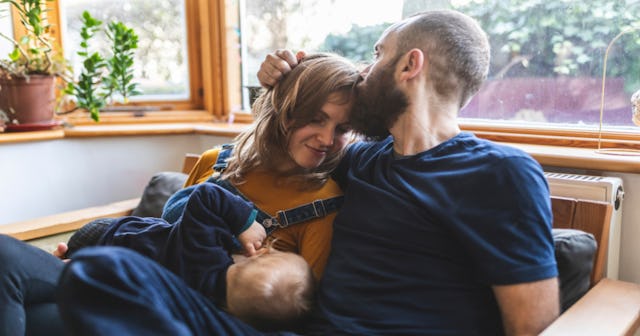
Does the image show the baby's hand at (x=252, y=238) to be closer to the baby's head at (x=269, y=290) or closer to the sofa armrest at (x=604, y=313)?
the baby's head at (x=269, y=290)

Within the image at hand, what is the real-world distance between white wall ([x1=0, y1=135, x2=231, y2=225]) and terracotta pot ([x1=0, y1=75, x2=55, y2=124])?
0.13 meters

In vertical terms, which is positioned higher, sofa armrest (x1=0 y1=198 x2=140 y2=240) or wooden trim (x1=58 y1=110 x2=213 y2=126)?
wooden trim (x1=58 y1=110 x2=213 y2=126)

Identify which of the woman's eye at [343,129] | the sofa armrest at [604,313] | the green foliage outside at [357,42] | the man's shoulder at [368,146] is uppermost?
the green foliage outside at [357,42]

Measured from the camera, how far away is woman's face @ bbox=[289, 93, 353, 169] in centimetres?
153

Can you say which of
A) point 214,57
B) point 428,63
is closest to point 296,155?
point 428,63

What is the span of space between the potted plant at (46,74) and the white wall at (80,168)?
14 centimetres

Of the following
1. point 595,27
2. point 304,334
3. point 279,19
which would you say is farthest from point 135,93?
point 595,27

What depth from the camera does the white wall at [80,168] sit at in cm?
248

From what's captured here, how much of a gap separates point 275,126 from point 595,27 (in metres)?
1.10

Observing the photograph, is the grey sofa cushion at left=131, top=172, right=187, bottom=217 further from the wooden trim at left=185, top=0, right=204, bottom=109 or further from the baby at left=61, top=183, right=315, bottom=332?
the wooden trim at left=185, top=0, right=204, bottom=109

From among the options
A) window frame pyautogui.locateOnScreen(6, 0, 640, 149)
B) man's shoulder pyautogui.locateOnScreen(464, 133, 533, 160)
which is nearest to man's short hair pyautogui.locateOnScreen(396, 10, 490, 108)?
man's shoulder pyautogui.locateOnScreen(464, 133, 533, 160)

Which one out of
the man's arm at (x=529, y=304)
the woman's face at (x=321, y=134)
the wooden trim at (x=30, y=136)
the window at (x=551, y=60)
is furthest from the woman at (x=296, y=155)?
the wooden trim at (x=30, y=136)

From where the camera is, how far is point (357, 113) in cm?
151

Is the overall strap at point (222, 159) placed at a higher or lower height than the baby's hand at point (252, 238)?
higher
